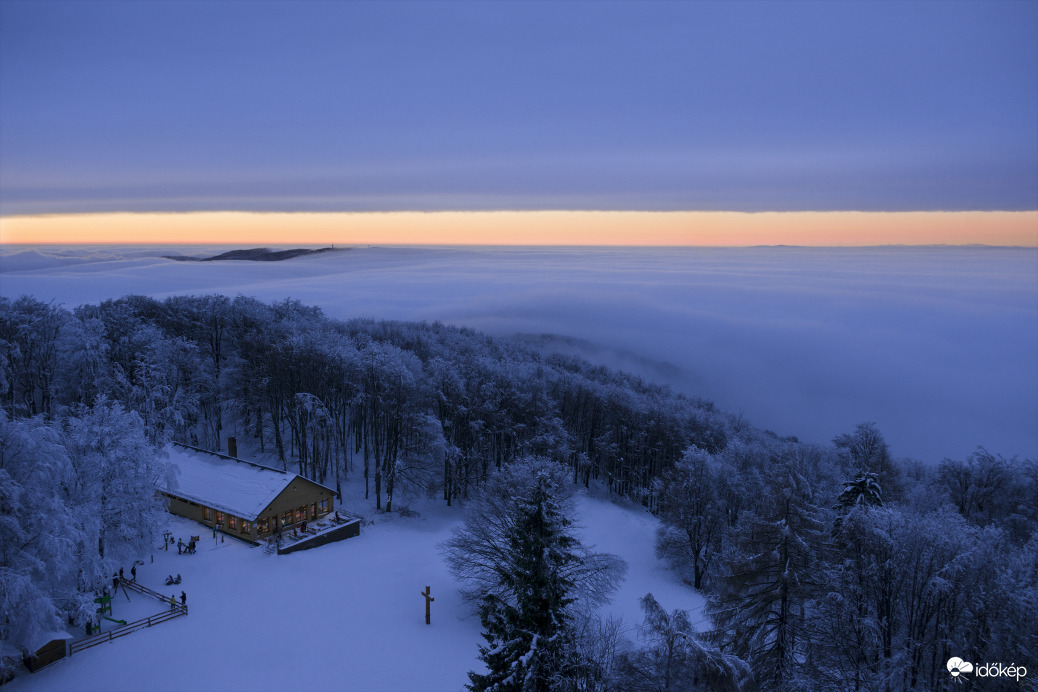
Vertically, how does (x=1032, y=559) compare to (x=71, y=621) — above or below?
above

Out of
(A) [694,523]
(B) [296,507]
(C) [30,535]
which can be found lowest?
(A) [694,523]

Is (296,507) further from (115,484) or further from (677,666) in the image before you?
(677,666)

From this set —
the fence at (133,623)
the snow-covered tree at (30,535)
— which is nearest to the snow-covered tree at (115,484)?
the fence at (133,623)

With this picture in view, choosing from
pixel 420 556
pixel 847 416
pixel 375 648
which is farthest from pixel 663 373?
pixel 375 648

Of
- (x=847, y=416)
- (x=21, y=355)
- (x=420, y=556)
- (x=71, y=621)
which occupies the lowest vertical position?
(x=847, y=416)

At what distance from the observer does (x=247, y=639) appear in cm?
2247

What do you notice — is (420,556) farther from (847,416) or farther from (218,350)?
(847,416)

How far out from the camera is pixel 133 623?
22.7 metres

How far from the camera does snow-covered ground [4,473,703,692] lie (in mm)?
20250

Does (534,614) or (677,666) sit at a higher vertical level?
(534,614)

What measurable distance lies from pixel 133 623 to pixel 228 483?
12124 millimetres

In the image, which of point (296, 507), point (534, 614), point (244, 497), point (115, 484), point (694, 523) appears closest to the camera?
point (534, 614)

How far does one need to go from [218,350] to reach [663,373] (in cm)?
11051

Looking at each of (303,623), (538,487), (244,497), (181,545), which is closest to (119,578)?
(181,545)
